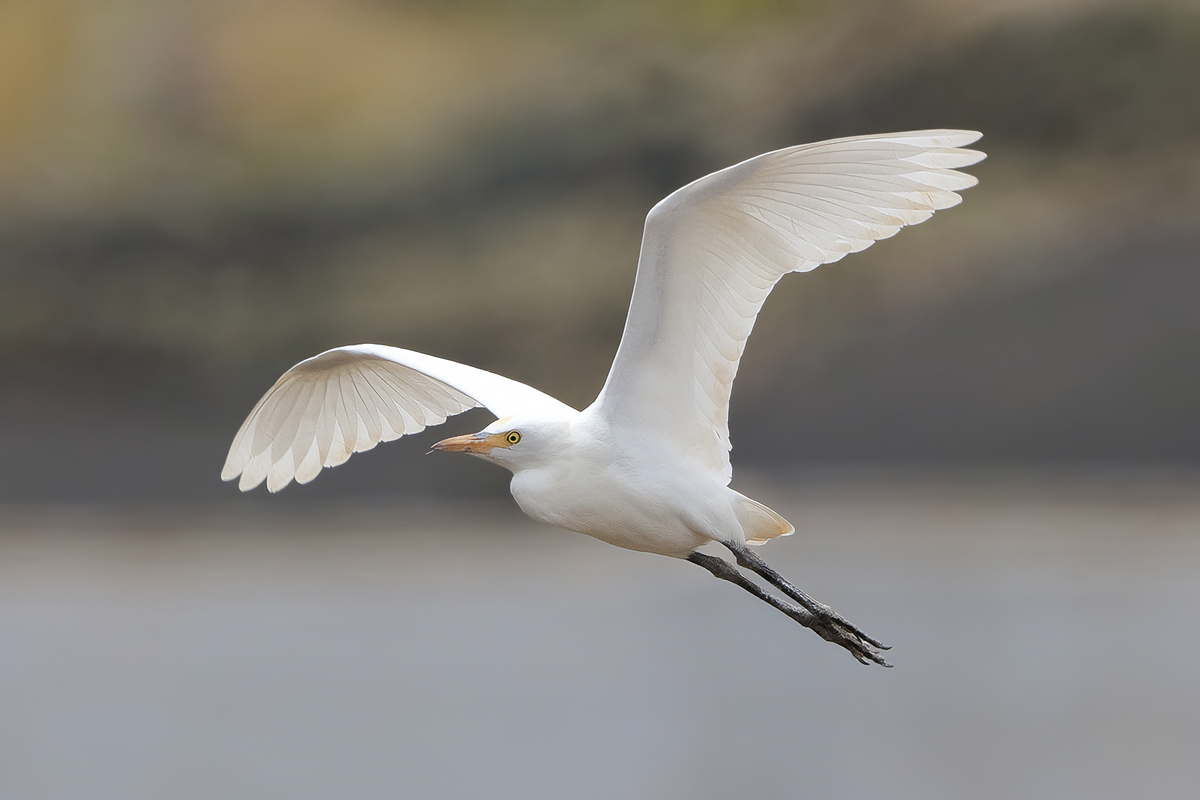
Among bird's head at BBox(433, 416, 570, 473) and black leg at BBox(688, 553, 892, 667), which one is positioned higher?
bird's head at BBox(433, 416, 570, 473)

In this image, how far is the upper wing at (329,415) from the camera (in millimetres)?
2971

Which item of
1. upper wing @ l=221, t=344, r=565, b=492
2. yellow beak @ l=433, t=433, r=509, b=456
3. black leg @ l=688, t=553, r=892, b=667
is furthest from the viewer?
upper wing @ l=221, t=344, r=565, b=492

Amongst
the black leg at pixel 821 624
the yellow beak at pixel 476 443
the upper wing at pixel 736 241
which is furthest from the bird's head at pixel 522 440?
the black leg at pixel 821 624

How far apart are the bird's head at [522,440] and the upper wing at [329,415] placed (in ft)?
1.92

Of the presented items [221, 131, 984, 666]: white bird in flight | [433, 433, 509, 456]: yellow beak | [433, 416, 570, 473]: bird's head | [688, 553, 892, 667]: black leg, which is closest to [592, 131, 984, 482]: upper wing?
[221, 131, 984, 666]: white bird in flight

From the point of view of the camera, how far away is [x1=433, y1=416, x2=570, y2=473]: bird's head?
2346 mm

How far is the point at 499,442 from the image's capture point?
7.72 ft

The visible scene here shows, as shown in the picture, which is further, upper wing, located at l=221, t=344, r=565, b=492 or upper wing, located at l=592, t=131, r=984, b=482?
upper wing, located at l=221, t=344, r=565, b=492

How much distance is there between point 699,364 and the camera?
244 cm

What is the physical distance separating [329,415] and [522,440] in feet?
2.84

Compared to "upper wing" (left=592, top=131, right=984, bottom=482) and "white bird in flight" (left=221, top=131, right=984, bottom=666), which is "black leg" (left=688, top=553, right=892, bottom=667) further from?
"upper wing" (left=592, top=131, right=984, bottom=482)

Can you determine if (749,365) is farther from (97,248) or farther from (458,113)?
(97,248)

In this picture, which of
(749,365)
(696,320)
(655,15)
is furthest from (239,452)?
(655,15)

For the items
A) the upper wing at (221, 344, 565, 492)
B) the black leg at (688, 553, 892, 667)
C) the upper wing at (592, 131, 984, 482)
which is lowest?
the black leg at (688, 553, 892, 667)
